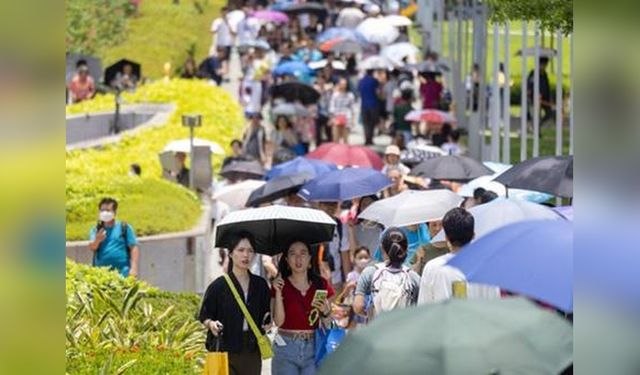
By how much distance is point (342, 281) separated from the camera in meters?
13.7

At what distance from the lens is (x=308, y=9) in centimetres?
3997

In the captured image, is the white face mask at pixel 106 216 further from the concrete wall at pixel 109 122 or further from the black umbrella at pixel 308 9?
the black umbrella at pixel 308 9

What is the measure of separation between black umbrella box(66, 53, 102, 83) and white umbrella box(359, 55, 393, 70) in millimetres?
5097

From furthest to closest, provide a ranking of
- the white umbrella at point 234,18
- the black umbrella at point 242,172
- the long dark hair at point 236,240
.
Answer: the white umbrella at point 234,18, the black umbrella at point 242,172, the long dark hair at point 236,240

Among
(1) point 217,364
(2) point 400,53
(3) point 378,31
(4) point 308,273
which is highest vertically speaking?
(3) point 378,31

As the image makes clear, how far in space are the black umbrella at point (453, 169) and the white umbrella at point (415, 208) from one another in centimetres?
239

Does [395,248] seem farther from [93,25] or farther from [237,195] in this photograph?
[93,25]

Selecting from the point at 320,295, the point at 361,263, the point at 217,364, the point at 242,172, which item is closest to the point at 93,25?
the point at 242,172

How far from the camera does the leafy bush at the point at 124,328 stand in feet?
35.8

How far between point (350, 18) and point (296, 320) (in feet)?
89.8

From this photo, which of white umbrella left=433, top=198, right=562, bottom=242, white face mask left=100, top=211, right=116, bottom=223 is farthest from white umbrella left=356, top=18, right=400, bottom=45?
white umbrella left=433, top=198, right=562, bottom=242

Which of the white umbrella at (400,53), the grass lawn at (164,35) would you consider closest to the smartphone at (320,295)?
the white umbrella at (400,53)
